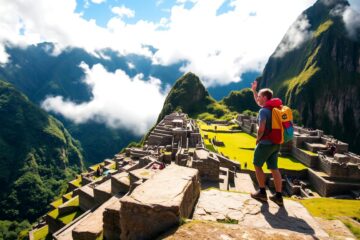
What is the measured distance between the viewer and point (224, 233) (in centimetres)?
410

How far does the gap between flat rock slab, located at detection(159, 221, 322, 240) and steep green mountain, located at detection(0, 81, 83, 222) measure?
68162 mm

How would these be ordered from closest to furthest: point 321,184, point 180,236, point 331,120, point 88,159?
1. point 180,236
2. point 321,184
3. point 331,120
4. point 88,159

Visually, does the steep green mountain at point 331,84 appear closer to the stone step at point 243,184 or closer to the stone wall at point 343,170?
the stone wall at point 343,170

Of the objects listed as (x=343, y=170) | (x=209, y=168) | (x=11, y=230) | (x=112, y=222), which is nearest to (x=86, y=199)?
(x=209, y=168)

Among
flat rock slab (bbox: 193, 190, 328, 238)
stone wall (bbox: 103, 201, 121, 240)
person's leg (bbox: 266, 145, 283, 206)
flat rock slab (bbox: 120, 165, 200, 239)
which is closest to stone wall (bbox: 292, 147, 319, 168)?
flat rock slab (bbox: 193, 190, 328, 238)

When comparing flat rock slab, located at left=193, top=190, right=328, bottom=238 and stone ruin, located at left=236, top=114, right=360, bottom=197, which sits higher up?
flat rock slab, located at left=193, top=190, right=328, bottom=238

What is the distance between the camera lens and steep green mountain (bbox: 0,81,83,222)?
2697 inches

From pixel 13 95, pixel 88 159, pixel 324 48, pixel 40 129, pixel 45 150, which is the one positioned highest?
pixel 324 48

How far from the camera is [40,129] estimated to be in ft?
380

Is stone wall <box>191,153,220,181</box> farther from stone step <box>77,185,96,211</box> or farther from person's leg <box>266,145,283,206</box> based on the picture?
person's leg <box>266,145,283,206</box>

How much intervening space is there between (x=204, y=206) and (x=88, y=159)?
155m

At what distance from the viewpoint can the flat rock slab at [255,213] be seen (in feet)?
16.2

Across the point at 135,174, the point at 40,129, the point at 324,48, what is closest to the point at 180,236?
the point at 135,174

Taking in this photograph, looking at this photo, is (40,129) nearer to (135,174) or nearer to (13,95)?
(13,95)
